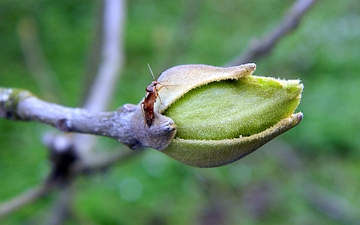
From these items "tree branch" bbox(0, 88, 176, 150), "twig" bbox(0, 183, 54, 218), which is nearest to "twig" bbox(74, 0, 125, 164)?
"twig" bbox(0, 183, 54, 218)

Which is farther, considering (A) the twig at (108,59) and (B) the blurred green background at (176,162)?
(B) the blurred green background at (176,162)

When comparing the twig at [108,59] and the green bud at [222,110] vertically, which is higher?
the twig at [108,59]

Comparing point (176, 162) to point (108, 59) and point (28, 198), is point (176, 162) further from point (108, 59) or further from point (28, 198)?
point (28, 198)

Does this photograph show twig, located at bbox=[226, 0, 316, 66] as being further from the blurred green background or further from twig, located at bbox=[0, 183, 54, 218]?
the blurred green background

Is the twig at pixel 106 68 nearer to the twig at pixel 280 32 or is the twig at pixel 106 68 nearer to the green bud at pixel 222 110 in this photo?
the twig at pixel 280 32

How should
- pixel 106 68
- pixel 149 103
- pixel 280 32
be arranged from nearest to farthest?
pixel 149 103
pixel 280 32
pixel 106 68

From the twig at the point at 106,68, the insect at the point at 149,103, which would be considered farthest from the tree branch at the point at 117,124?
the twig at the point at 106,68

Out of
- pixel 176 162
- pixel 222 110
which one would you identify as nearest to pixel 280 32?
pixel 222 110
